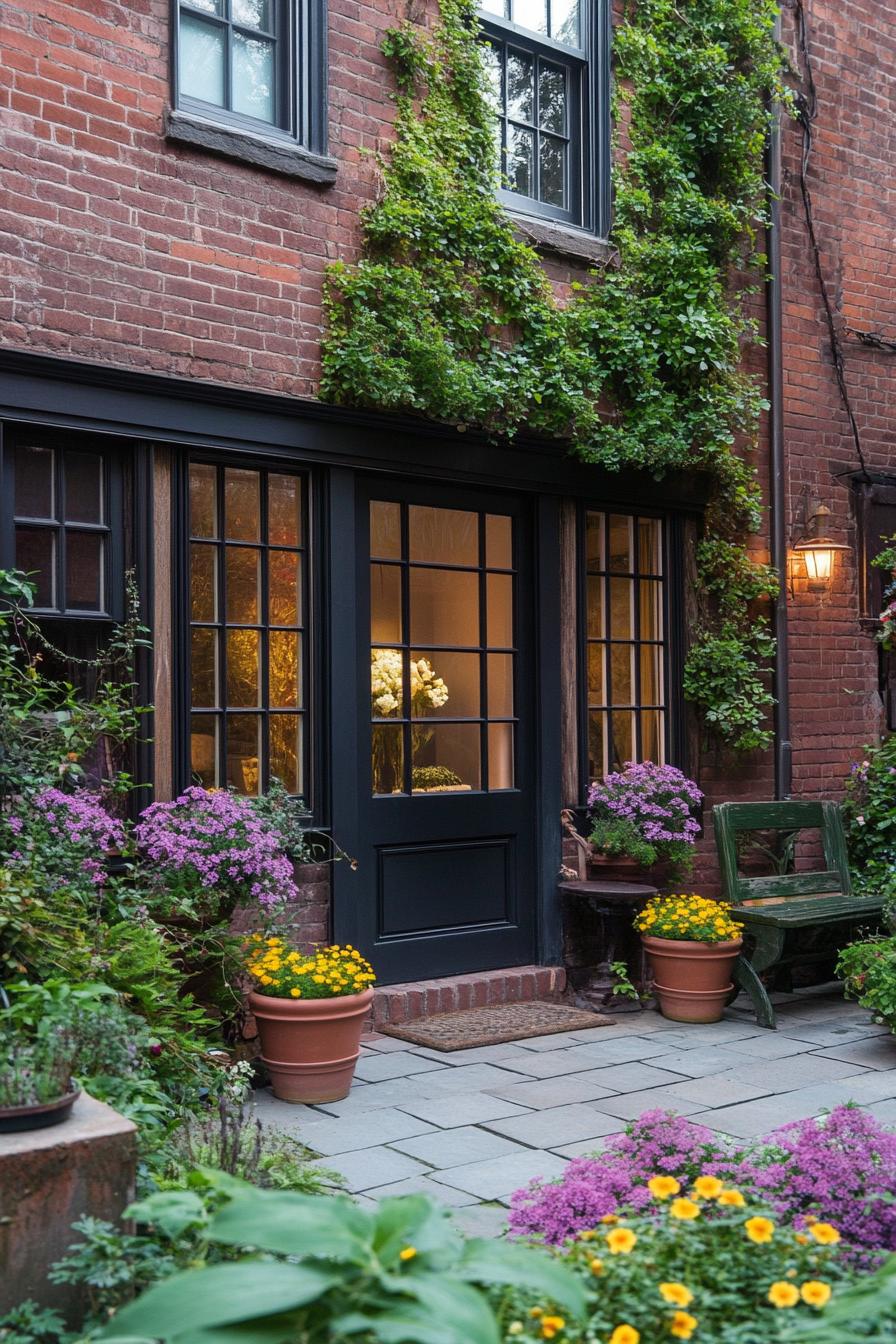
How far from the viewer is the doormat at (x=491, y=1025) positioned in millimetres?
6000

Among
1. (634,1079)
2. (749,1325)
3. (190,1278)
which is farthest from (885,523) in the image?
(190,1278)

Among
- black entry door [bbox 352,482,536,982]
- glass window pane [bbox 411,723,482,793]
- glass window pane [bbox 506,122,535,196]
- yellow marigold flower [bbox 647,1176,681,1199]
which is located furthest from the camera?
glass window pane [bbox 506,122,535,196]

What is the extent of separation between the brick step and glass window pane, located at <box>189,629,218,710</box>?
1661 millimetres

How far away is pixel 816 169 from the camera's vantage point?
27.6 feet

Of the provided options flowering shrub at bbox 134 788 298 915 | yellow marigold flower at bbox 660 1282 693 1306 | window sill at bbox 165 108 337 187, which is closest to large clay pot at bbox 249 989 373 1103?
flowering shrub at bbox 134 788 298 915

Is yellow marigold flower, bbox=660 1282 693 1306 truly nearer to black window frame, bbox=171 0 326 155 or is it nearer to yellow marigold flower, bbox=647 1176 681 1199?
yellow marigold flower, bbox=647 1176 681 1199

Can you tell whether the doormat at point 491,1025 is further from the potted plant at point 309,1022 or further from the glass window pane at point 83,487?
the glass window pane at point 83,487

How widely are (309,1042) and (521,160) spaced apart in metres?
4.83

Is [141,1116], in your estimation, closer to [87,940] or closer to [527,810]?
[87,940]

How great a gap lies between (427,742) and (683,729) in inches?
68.7

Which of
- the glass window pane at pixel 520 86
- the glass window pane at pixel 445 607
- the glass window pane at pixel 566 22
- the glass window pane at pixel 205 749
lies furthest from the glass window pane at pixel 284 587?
the glass window pane at pixel 566 22

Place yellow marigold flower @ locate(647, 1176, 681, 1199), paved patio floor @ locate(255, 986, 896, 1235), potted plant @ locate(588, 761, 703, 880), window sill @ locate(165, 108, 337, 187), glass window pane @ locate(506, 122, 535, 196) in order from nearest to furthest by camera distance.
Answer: yellow marigold flower @ locate(647, 1176, 681, 1199) → paved patio floor @ locate(255, 986, 896, 1235) → window sill @ locate(165, 108, 337, 187) → potted plant @ locate(588, 761, 703, 880) → glass window pane @ locate(506, 122, 535, 196)

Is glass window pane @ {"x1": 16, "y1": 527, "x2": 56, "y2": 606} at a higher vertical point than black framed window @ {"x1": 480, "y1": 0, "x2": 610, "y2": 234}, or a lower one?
lower

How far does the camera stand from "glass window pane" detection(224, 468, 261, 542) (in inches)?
233
